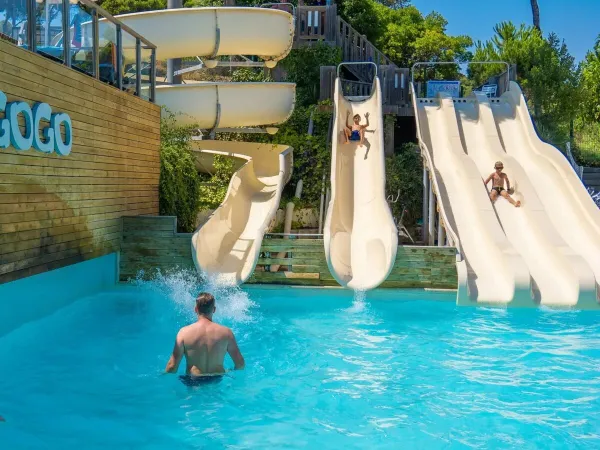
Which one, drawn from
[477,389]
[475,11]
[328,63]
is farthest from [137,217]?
[475,11]

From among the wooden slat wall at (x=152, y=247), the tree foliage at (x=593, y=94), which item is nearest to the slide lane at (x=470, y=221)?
the wooden slat wall at (x=152, y=247)

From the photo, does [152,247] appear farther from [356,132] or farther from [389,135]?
[389,135]

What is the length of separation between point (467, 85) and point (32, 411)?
2123 cm

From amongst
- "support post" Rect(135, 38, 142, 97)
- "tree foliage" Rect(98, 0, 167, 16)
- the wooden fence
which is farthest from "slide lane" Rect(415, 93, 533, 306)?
"tree foliage" Rect(98, 0, 167, 16)

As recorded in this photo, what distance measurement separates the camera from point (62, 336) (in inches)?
246

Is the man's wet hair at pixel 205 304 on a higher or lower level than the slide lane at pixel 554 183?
lower

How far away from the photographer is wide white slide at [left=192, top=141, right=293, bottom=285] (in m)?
8.45

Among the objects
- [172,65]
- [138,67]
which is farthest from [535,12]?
[138,67]

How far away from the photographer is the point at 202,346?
451cm

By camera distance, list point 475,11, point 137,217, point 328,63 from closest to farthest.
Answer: point 137,217 < point 328,63 < point 475,11

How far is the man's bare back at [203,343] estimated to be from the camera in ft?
14.8

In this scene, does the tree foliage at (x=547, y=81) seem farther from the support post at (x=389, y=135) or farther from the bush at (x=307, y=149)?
the bush at (x=307, y=149)

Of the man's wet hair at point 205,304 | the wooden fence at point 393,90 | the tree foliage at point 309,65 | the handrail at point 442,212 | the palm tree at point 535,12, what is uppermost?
the palm tree at point 535,12

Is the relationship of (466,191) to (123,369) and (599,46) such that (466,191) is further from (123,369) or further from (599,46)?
(599,46)
